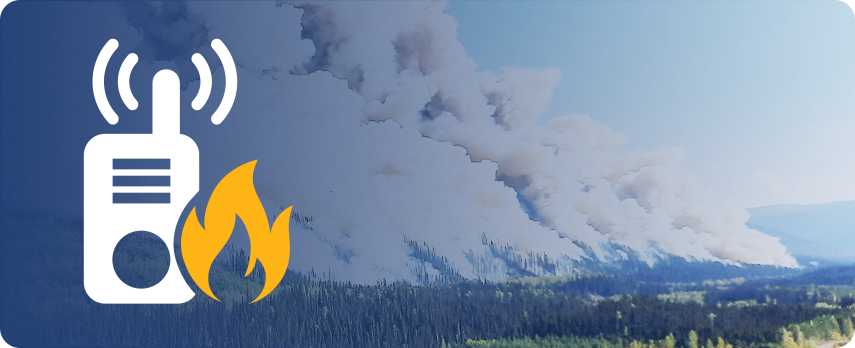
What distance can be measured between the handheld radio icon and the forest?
2.25ft

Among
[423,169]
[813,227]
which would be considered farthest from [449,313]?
[813,227]

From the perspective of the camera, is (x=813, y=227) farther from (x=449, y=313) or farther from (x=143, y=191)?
(x=143, y=191)

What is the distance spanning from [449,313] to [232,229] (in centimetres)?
594

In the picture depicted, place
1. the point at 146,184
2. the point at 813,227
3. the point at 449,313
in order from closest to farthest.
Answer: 1. the point at 449,313
2. the point at 146,184
3. the point at 813,227

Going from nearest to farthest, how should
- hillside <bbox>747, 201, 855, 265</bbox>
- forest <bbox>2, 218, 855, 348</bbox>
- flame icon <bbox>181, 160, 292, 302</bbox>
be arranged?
forest <bbox>2, 218, 855, 348</bbox> → flame icon <bbox>181, 160, 292, 302</bbox> → hillside <bbox>747, 201, 855, 265</bbox>

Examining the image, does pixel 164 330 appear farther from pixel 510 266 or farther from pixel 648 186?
pixel 648 186

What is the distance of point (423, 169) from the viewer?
56.8ft

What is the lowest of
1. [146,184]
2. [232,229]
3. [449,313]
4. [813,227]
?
[449,313]

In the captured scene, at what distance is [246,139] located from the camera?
1708cm

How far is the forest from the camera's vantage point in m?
14.3

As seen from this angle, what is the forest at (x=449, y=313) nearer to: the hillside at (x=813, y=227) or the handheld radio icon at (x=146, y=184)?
the handheld radio icon at (x=146, y=184)

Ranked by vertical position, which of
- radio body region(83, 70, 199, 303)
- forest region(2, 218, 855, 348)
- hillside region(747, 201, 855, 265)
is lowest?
forest region(2, 218, 855, 348)

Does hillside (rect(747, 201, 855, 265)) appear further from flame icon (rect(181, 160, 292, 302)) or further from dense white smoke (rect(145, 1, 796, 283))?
flame icon (rect(181, 160, 292, 302))

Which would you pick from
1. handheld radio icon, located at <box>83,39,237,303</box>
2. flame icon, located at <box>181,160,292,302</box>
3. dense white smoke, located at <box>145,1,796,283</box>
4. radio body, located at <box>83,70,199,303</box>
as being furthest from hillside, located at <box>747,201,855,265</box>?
radio body, located at <box>83,70,199,303</box>
